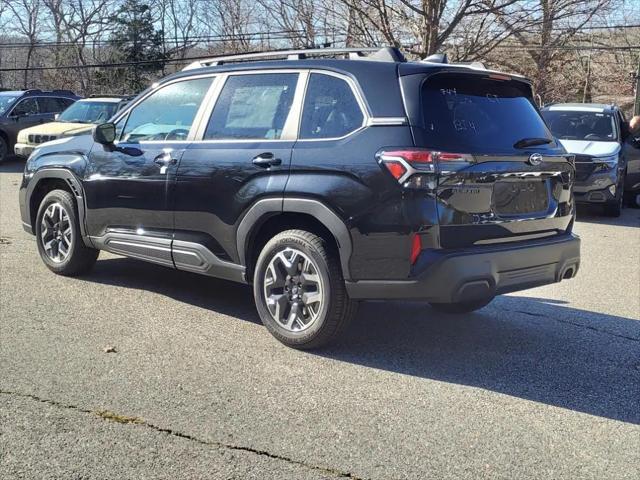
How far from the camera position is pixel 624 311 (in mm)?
6438

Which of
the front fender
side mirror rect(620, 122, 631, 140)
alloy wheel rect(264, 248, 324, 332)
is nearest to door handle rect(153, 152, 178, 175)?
the front fender

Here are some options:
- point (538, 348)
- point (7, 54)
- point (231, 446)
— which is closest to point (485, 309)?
point (538, 348)

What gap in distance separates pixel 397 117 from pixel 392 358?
5.17 ft

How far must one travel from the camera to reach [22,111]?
1941 centimetres

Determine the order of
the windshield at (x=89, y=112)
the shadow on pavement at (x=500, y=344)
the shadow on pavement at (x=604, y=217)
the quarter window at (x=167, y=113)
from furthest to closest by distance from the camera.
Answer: the windshield at (x=89, y=112) → the shadow on pavement at (x=604, y=217) → the quarter window at (x=167, y=113) → the shadow on pavement at (x=500, y=344)

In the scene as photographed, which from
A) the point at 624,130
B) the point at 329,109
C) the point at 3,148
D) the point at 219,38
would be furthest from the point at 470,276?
the point at 219,38

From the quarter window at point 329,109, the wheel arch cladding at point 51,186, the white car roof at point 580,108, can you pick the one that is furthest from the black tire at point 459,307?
the white car roof at point 580,108

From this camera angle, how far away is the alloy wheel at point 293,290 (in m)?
4.74

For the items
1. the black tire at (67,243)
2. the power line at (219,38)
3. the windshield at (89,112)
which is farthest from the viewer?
the power line at (219,38)

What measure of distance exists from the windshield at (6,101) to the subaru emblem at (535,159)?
17394mm

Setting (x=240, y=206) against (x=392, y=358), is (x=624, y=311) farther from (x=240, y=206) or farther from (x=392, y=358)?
(x=240, y=206)

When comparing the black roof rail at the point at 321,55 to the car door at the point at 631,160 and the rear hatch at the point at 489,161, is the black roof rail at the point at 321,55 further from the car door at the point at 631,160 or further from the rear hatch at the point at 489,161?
the car door at the point at 631,160

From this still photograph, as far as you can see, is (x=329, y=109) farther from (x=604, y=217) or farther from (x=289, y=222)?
(x=604, y=217)

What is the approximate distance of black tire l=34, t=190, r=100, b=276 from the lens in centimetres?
647
